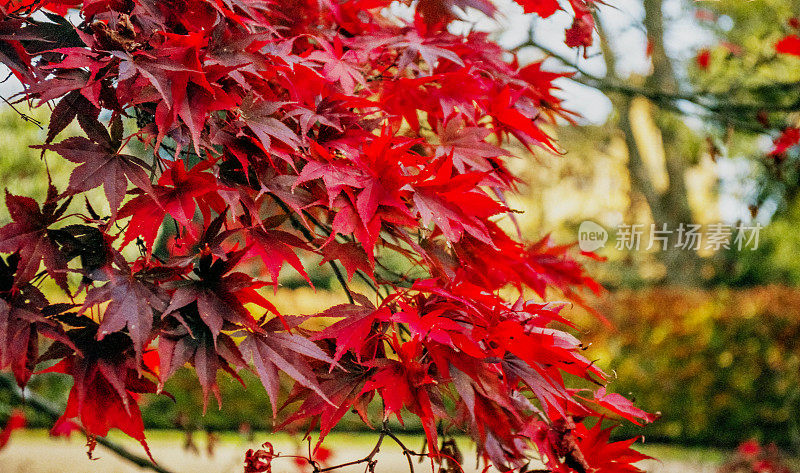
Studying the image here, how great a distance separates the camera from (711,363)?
4.24 m

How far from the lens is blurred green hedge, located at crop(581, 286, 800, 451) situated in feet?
13.7

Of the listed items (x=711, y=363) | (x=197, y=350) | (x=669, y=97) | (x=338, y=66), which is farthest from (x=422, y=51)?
(x=711, y=363)

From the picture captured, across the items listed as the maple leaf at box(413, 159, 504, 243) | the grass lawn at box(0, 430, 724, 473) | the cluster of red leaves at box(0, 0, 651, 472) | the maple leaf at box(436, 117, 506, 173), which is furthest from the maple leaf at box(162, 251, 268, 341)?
the grass lawn at box(0, 430, 724, 473)

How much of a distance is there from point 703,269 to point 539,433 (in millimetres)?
7202

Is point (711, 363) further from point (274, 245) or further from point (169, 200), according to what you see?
point (169, 200)

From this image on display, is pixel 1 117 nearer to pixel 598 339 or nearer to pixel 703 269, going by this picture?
pixel 598 339

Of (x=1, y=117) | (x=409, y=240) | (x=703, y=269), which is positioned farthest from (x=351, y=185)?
(x=703, y=269)

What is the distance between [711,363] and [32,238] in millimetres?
4362

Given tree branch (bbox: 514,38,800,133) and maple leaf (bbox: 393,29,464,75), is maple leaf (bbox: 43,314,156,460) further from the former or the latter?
tree branch (bbox: 514,38,800,133)

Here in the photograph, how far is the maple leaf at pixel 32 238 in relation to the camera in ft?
2.29

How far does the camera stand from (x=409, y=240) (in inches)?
34.3

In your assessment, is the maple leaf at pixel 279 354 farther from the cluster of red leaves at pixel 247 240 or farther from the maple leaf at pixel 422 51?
Result: the maple leaf at pixel 422 51

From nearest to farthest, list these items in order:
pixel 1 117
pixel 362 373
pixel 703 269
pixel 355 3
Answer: pixel 362 373, pixel 355 3, pixel 1 117, pixel 703 269

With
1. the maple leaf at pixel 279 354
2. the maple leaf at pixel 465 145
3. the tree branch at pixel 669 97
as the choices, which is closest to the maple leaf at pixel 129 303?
the maple leaf at pixel 279 354
